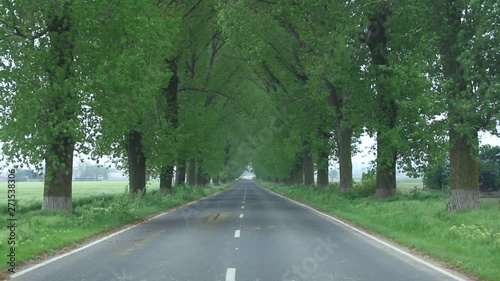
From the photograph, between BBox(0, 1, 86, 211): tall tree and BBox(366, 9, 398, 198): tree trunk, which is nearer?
BBox(0, 1, 86, 211): tall tree

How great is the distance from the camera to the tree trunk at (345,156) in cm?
3070

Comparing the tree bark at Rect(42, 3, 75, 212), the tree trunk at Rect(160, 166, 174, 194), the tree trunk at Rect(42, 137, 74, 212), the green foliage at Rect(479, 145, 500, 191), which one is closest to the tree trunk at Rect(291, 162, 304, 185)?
the green foliage at Rect(479, 145, 500, 191)

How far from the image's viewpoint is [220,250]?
11.8 m

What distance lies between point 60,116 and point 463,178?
1431 cm

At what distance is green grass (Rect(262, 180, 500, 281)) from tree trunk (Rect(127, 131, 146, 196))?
12.0m

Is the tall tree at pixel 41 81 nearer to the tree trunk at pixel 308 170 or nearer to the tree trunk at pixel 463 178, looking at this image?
the tree trunk at pixel 463 178

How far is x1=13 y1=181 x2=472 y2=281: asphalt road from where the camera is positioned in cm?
877

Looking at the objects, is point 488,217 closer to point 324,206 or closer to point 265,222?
point 265,222

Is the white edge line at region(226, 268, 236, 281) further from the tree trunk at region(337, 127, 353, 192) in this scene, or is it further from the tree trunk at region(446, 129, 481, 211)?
the tree trunk at region(337, 127, 353, 192)

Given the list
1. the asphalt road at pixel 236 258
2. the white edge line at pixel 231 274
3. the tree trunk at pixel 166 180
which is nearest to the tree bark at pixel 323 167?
the tree trunk at pixel 166 180

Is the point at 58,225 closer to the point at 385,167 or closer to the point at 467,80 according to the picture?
the point at 467,80

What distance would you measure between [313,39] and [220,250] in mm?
14869

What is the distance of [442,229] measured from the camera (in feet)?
46.7

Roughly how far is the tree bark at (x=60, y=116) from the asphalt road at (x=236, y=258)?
3.98m
